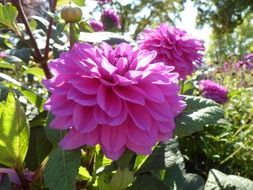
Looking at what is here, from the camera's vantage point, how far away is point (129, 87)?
0.66m

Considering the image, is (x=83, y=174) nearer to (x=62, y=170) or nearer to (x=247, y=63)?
(x=62, y=170)

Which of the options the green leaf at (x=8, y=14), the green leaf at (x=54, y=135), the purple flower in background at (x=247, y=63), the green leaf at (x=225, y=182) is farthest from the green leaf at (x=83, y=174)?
the purple flower in background at (x=247, y=63)

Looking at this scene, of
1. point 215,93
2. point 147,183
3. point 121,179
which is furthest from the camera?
point 215,93

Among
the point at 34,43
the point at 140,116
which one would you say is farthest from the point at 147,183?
the point at 34,43

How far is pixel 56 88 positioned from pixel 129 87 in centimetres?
11

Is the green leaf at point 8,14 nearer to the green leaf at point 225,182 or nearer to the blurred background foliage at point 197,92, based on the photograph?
the blurred background foliage at point 197,92

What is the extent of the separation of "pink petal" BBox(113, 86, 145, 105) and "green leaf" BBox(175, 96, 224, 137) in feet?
0.57

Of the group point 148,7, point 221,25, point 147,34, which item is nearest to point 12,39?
point 147,34

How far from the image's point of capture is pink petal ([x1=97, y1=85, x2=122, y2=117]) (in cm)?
61

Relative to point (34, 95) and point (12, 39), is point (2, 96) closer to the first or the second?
point (34, 95)

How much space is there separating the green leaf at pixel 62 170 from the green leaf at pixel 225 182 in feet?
1.34

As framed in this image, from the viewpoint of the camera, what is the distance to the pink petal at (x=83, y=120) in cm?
61

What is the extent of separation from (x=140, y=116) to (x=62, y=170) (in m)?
0.16

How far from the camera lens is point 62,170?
2.25 feet
